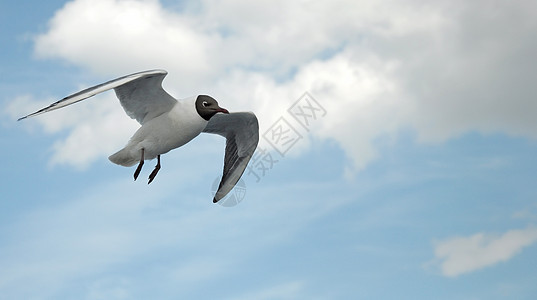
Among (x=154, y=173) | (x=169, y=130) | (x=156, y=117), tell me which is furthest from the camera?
(x=154, y=173)

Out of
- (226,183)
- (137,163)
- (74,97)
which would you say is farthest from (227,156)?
(74,97)

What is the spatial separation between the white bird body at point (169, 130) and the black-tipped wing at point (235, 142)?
236cm

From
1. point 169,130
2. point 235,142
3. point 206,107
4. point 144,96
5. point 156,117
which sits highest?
point 235,142

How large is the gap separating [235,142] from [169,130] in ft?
10.8

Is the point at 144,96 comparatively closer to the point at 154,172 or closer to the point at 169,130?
the point at 169,130

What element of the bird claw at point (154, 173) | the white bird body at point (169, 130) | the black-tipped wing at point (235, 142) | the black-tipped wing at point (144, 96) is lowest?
the bird claw at point (154, 173)

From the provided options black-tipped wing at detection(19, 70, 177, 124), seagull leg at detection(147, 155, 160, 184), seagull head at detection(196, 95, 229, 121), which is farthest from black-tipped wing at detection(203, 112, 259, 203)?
black-tipped wing at detection(19, 70, 177, 124)

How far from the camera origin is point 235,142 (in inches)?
611

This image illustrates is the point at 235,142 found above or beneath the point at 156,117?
above

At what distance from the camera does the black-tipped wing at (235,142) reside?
15047 millimetres

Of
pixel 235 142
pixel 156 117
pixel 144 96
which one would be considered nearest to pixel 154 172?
pixel 156 117

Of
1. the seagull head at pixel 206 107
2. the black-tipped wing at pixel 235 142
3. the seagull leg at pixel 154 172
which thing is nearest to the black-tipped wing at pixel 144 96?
the seagull head at pixel 206 107

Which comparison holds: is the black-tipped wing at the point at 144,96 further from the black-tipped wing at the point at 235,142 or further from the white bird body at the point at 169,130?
the black-tipped wing at the point at 235,142

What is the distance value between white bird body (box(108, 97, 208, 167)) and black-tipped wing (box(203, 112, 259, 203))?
2358 millimetres
